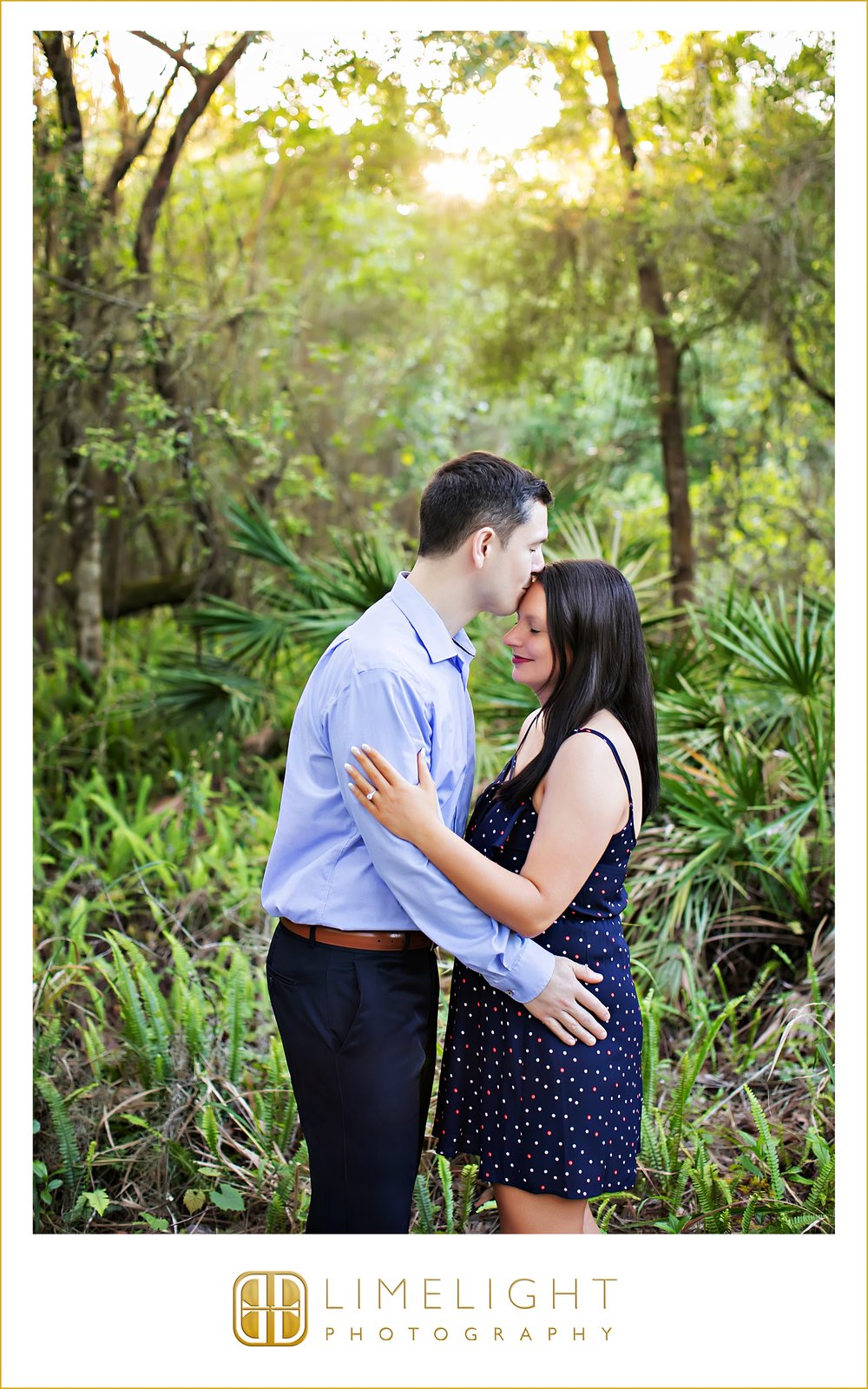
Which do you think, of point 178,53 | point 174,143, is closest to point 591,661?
point 178,53

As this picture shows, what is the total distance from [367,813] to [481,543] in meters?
0.63

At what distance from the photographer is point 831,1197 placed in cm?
301

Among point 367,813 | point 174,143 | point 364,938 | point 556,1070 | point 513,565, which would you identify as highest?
point 174,143

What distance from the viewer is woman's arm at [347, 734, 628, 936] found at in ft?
6.80

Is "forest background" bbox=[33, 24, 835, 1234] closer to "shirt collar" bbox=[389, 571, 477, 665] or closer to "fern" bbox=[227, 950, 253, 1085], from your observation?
"fern" bbox=[227, 950, 253, 1085]

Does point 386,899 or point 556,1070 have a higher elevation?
point 386,899

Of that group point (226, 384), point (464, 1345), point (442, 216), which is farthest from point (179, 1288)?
point (442, 216)

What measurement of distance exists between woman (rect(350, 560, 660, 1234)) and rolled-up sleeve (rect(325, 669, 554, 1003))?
5 cm

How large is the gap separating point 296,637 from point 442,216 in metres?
5.02

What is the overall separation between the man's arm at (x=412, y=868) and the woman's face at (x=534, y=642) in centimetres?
32

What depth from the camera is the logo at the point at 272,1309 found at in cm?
242

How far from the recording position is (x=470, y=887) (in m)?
2.09

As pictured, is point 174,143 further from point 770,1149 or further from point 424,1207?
point 770,1149

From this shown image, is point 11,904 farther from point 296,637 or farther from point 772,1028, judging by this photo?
point 296,637
